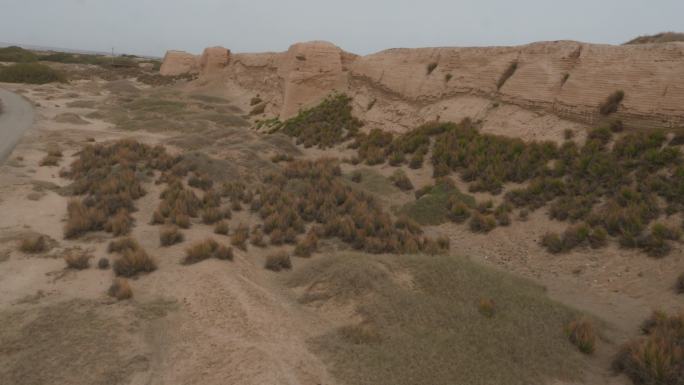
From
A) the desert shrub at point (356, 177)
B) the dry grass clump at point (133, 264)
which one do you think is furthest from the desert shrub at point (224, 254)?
the desert shrub at point (356, 177)

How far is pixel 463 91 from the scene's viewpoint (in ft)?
58.0

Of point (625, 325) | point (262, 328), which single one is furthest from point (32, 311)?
point (625, 325)

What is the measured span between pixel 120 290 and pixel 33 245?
3.00 meters

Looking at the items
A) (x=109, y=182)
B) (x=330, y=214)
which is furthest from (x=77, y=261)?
(x=330, y=214)

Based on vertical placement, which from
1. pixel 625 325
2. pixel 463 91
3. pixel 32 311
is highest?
pixel 463 91

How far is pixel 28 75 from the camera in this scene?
152 ft

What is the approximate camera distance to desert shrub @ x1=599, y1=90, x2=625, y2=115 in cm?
1232

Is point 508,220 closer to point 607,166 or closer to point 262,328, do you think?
point 607,166

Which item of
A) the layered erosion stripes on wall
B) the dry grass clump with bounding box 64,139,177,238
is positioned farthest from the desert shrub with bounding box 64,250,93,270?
the layered erosion stripes on wall

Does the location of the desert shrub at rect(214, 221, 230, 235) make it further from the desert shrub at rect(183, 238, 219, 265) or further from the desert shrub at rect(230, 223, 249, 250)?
the desert shrub at rect(183, 238, 219, 265)

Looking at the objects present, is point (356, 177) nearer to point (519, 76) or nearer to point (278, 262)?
point (519, 76)

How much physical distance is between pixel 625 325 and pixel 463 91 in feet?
41.3

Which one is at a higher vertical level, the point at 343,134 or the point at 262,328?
the point at 343,134

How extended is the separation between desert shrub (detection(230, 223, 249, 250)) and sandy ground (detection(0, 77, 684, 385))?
0.23 meters
